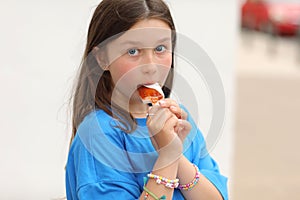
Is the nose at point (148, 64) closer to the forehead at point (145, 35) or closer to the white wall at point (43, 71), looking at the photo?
the forehead at point (145, 35)

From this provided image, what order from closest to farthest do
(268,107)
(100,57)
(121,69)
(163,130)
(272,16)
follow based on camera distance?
(163,130) < (121,69) < (100,57) < (268,107) < (272,16)

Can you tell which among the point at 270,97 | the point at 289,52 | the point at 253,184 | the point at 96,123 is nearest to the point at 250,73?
the point at 270,97

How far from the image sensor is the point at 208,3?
4.45 metres

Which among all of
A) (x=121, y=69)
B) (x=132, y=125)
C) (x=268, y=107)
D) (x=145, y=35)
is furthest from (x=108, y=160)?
(x=268, y=107)

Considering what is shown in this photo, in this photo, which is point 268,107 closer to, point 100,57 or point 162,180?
point 100,57

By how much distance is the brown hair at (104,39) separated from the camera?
7.27 ft

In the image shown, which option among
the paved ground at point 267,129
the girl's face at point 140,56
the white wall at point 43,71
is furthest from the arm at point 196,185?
the paved ground at point 267,129

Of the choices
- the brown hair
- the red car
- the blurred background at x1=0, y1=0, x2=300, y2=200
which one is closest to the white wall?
the blurred background at x1=0, y1=0, x2=300, y2=200

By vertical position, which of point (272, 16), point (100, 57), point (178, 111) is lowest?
point (272, 16)

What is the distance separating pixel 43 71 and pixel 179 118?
86.2 inches

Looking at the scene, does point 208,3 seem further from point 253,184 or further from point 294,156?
point 294,156

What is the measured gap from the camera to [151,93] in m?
2.15

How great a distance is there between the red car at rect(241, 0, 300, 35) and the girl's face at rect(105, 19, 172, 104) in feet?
52.8

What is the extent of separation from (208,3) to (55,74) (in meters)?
1.03
